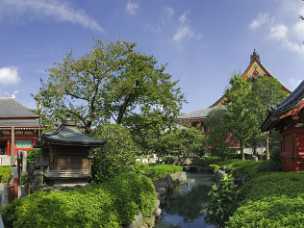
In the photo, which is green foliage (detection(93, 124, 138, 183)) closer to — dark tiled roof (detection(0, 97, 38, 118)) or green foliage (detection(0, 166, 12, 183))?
green foliage (detection(0, 166, 12, 183))

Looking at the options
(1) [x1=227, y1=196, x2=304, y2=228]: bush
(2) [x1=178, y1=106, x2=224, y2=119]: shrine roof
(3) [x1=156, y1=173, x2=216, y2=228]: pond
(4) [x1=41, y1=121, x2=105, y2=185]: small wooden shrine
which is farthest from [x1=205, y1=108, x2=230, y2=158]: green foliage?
(1) [x1=227, y1=196, x2=304, y2=228]: bush

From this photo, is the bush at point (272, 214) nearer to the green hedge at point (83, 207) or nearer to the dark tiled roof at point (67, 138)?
the green hedge at point (83, 207)

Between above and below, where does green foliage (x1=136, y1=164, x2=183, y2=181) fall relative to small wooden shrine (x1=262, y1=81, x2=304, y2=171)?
below

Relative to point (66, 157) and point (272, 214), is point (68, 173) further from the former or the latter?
point (272, 214)

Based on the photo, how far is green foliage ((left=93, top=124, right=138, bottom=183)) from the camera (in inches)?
677

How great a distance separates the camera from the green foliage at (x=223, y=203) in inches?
449

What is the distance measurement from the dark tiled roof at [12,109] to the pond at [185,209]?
64.9ft

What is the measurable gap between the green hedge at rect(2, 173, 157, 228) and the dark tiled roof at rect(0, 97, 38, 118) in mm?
25083

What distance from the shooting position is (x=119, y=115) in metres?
27.1

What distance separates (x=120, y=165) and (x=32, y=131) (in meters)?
21.4

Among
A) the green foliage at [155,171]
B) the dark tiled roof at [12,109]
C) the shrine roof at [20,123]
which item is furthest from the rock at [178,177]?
the dark tiled roof at [12,109]

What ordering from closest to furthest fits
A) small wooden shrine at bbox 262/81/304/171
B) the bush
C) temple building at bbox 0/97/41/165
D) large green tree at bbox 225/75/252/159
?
the bush → small wooden shrine at bbox 262/81/304/171 → temple building at bbox 0/97/41/165 → large green tree at bbox 225/75/252/159

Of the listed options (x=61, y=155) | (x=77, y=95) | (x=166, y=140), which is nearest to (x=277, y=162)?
(x=61, y=155)

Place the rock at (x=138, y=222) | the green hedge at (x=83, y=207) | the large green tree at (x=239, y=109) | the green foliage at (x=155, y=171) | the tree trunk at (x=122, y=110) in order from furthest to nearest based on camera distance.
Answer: the large green tree at (x=239, y=109) → the tree trunk at (x=122, y=110) → the green foliage at (x=155, y=171) → the rock at (x=138, y=222) → the green hedge at (x=83, y=207)
